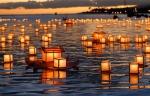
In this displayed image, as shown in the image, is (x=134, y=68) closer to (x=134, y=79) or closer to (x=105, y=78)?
(x=134, y=79)

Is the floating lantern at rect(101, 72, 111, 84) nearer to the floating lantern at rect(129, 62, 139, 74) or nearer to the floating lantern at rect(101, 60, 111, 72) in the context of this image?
the floating lantern at rect(101, 60, 111, 72)

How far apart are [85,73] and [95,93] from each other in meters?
6.64

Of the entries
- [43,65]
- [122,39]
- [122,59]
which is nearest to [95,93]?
[43,65]

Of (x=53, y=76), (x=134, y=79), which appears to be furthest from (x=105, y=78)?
(x=53, y=76)

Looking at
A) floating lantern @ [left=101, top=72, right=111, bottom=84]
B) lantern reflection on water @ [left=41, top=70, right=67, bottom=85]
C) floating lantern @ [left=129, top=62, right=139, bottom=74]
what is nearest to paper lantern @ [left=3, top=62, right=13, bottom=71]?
lantern reflection on water @ [left=41, top=70, right=67, bottom=85]

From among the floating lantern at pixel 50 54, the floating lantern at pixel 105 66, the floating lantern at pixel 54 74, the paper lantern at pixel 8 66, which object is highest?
the floating lantern at pixel 50 54

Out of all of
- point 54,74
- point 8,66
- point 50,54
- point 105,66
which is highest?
point 50,54

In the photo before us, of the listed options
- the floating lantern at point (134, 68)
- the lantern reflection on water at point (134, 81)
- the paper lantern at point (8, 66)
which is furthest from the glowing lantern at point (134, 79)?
the paper lantern at point (8, 66)

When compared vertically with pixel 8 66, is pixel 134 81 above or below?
above

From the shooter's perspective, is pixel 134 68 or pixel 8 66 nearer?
pixel 134 68

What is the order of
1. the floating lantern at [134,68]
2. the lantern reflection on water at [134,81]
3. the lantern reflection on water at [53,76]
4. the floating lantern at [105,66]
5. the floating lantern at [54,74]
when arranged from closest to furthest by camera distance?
1. the lantern reflection on water at [134,81]
2. the lantern reflection on water at [53,76]
3. the floating lantern at [54,74]
4. the floating lantern at [134,68]
5. the floating lantern at [105,66]

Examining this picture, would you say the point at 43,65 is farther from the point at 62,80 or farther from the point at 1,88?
the point at 1,88

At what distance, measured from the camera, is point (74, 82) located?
23281 mm

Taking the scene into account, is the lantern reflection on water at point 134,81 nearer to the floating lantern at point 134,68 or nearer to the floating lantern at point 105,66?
the floating lantern at point 134,68
